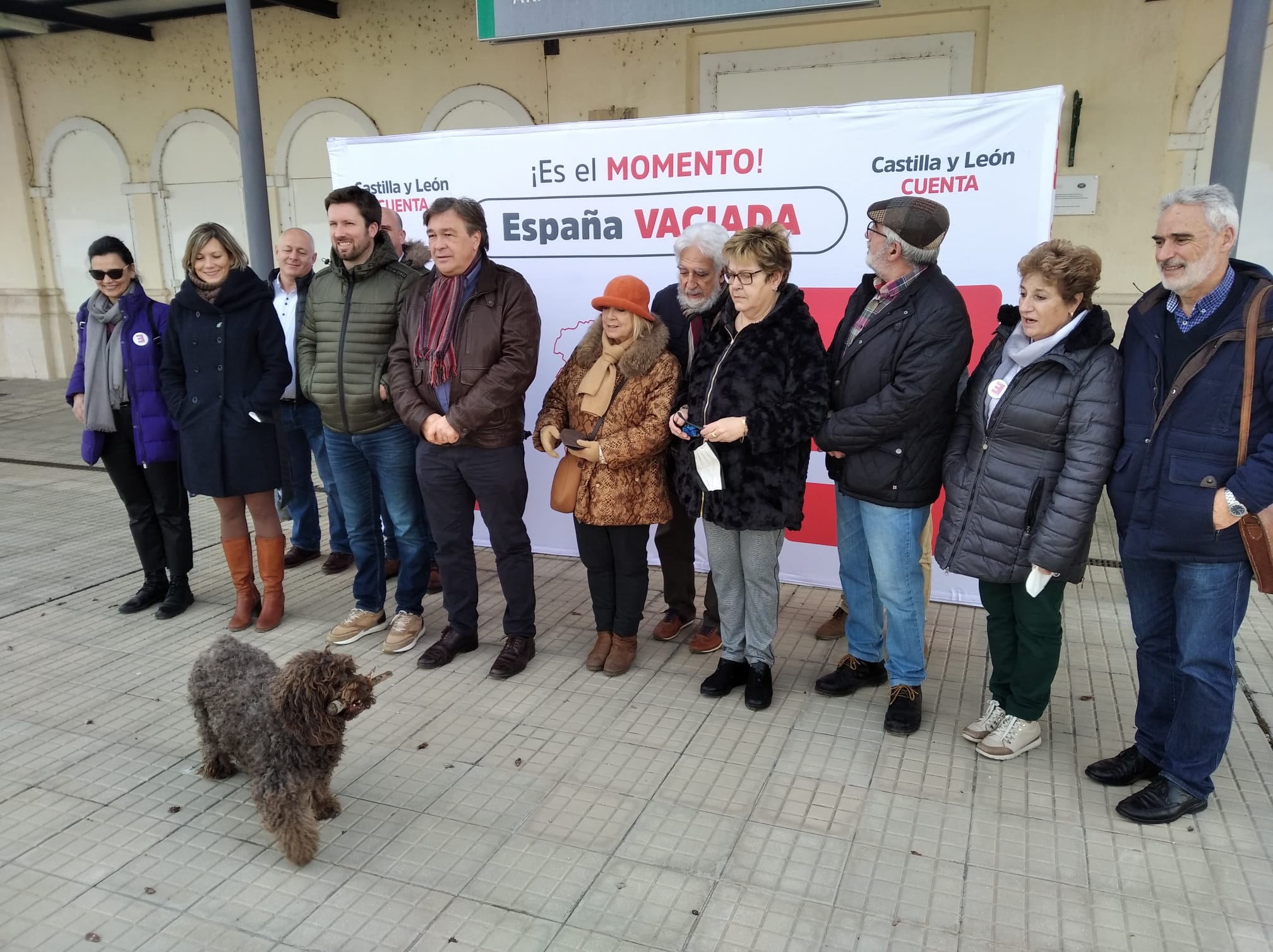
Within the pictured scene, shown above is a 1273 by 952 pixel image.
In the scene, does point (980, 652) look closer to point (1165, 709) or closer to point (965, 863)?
point (1165, 709)

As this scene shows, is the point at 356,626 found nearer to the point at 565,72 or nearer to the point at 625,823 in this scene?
the point at 625,823

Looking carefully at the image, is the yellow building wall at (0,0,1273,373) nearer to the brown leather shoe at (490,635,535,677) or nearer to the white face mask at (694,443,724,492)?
the white face mask at (694,443,724,492)

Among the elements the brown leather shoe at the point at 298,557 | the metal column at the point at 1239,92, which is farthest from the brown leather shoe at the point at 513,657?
the metal column at the point at 1239,92

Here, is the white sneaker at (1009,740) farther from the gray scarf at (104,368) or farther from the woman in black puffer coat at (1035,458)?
the gray scarf at (104,368)

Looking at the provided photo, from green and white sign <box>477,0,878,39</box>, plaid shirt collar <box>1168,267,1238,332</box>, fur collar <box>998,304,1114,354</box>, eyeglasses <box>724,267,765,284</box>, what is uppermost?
green and white sign <box>477,0,878,39</box>

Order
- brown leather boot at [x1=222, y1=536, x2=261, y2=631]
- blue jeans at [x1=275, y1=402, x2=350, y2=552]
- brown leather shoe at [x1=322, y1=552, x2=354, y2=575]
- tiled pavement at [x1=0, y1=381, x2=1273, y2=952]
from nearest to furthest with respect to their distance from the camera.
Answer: tiled pavement at [x1=0, y1=381, x2=1273, y2=952]
brown leather boot at [x1=222, y1=536, x2=261, y2=631]
blue jeans at [x1=275, y1=402, x2=350, y2=552]
brown leather shoe at [x1=322, y1=552, x2=354, y2=575]

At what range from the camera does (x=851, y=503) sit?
363 centimetres

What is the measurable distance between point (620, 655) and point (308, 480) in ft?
8.59

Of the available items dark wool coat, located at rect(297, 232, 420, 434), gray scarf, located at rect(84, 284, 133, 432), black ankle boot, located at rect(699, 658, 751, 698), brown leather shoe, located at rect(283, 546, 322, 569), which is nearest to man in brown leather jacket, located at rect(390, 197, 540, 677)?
dark wool coat, located at rect(297, 232, 420, 434)

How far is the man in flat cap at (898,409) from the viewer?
10.5 ft

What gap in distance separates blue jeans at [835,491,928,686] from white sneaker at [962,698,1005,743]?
261 mm

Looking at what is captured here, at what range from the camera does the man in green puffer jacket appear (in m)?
4.14

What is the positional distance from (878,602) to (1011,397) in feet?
3.85

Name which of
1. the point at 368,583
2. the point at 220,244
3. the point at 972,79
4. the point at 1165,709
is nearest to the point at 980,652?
the point at 1165,709
